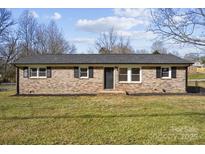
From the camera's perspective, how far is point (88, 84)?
69.3 feet

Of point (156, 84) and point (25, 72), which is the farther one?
point (25, 72)

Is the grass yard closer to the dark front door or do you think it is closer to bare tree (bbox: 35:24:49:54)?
the dark front door

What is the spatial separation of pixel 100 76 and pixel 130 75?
92.8 inches

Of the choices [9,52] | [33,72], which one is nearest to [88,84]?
[33,72]

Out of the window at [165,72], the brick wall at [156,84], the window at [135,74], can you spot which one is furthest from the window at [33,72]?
the window at [165,72]

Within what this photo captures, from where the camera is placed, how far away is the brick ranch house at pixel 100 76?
21.1 m

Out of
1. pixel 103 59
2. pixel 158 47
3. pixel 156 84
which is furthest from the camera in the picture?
pixel 103 59

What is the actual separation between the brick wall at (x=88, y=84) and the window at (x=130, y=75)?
1.18 ft

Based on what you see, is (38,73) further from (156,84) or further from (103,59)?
(156,84)

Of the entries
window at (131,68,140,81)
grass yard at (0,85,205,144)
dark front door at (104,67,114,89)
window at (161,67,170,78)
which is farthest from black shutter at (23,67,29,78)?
grass yard at (0,85,205,144)

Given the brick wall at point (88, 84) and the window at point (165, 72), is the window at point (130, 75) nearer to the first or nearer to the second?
the brick wall at point (88, 84)

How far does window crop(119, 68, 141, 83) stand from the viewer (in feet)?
70.3

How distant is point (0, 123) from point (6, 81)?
36.0 meters

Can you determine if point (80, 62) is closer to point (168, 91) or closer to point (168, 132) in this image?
point (168, 91)
